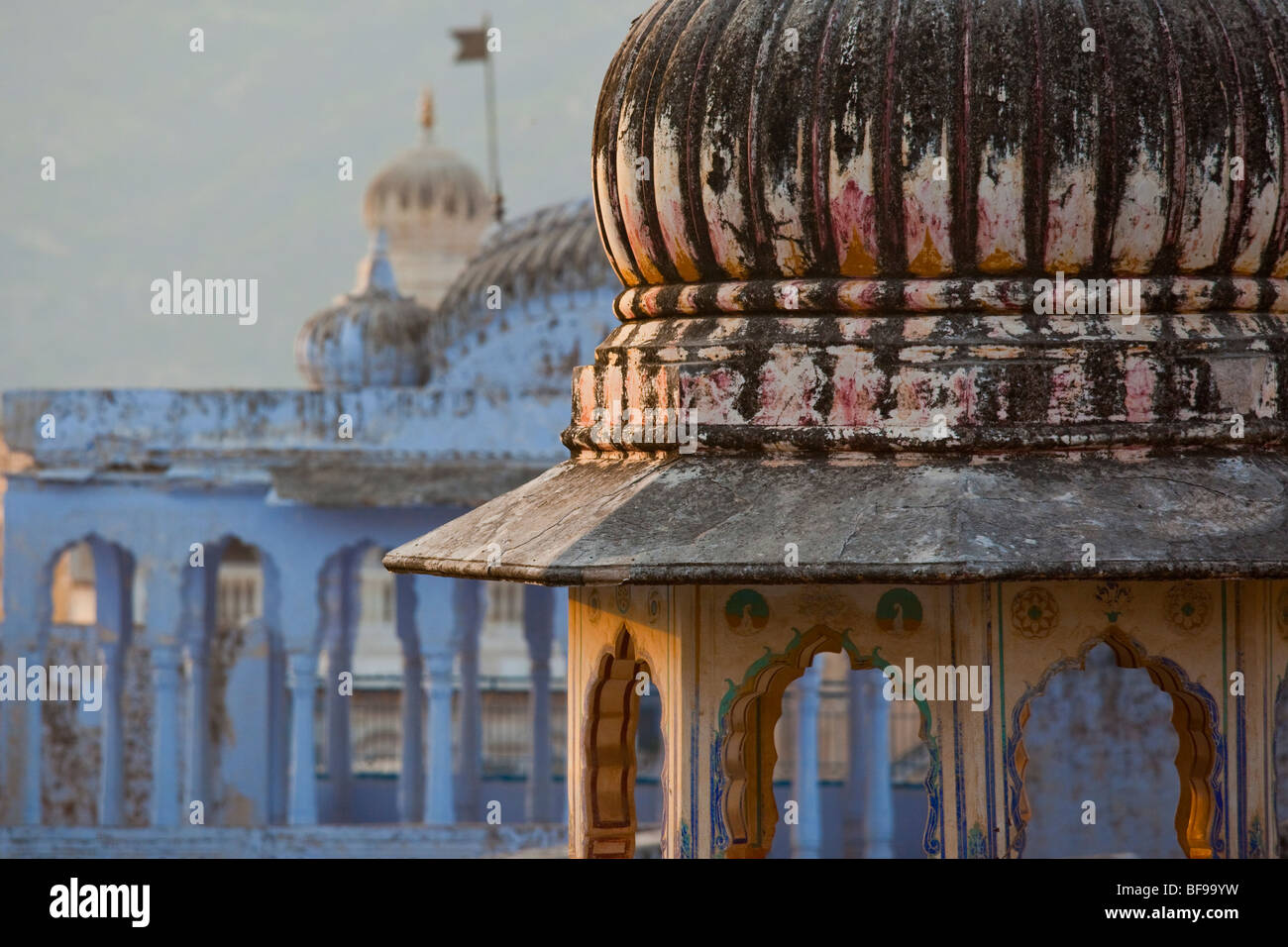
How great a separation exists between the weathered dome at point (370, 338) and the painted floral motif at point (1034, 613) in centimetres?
1255

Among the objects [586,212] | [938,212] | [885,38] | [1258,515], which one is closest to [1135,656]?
[1258,515]

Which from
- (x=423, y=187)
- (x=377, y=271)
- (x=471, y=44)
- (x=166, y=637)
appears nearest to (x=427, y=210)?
(x=423, y=187)

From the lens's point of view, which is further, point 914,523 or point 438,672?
point 438,672

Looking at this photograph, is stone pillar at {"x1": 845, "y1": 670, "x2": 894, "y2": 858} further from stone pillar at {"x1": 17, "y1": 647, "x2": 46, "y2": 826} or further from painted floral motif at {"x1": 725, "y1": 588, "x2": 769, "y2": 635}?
painted floral motif at {"x1": 725, "y1": 588, "x2": 769, "y2": 635}

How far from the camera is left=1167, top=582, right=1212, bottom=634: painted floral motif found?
198 inches

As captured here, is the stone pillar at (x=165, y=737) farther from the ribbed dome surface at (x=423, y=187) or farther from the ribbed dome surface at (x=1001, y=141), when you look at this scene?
the ribbed dome surface at (x=1001, y=141)

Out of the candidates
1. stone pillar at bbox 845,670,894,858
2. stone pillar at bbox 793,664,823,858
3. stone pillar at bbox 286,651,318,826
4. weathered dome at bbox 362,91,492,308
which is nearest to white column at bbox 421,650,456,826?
stone pillar at bbox 286,651,318,826

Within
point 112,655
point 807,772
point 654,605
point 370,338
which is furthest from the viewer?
point 370,338

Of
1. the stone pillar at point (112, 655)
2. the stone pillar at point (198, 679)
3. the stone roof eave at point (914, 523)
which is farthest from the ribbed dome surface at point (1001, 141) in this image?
the stone pillar at point (112, 655)

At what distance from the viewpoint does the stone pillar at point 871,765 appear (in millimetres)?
15578

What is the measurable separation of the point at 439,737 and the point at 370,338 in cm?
331

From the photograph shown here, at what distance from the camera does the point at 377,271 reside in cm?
1789

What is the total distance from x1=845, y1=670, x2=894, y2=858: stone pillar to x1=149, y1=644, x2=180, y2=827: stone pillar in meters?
4.80

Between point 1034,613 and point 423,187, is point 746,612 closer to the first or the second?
point 1034,613
